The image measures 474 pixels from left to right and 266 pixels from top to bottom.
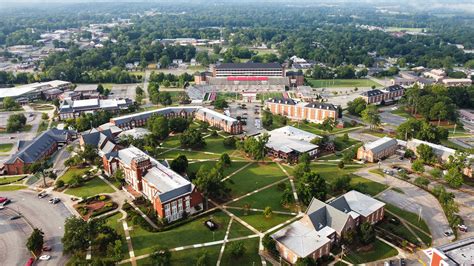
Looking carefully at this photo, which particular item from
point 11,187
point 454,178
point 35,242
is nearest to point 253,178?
point 454,178

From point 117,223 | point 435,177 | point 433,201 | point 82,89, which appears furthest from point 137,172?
point 82,89

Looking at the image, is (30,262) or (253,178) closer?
(30,262)

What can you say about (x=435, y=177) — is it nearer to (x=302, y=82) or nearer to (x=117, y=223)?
(x=117, y=223)

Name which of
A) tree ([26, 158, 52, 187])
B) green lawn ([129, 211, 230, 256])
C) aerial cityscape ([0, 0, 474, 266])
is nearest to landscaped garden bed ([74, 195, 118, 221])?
aerial cityscape ([0, 0, 474, 266])

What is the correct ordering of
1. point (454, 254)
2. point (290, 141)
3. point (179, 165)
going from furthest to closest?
point (290, 141) < point (179, 165) < point (454, 254)

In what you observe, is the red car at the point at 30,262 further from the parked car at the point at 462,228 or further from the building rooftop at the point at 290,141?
the parked car at the point at 462,228

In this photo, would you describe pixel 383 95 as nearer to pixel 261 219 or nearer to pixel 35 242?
pixel 261 219

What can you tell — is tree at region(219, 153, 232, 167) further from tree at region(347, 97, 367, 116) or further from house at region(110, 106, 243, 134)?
tree at region(347, 97, 367, 116)
